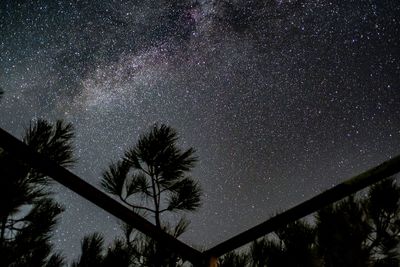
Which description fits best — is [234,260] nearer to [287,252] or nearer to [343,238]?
[287,252]

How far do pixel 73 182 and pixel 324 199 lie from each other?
732mm

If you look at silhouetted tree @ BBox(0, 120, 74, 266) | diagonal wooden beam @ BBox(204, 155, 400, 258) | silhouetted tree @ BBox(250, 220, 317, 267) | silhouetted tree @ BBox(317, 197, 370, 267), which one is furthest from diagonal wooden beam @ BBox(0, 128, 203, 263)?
silhouetted tree @ BBox(317, 197, 370, 267)

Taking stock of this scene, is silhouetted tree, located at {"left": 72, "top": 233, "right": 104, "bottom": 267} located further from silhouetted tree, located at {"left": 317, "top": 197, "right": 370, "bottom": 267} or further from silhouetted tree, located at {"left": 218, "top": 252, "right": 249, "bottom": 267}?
silhouetted tree, located at {"left": 317, "top": 197, "right": 370, "bottom": 267}

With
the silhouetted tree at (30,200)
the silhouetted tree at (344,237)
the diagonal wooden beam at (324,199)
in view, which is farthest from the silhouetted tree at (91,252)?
the diagonal wooden beam at (324,199)

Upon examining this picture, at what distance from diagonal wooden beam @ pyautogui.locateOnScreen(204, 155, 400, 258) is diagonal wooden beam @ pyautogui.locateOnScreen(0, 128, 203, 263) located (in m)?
0.30

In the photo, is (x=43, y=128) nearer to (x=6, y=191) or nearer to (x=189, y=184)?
(x=6, y=191)

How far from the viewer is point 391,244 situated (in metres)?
4.04

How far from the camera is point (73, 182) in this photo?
0.92m

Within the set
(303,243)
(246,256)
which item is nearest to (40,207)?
(246,256)

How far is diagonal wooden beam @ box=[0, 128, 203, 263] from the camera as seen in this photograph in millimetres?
820

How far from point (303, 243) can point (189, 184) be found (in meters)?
1.33

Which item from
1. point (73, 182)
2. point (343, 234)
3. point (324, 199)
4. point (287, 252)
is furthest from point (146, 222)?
point (343, 234)

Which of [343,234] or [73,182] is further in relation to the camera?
[343,234]

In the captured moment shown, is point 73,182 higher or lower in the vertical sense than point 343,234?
lower
